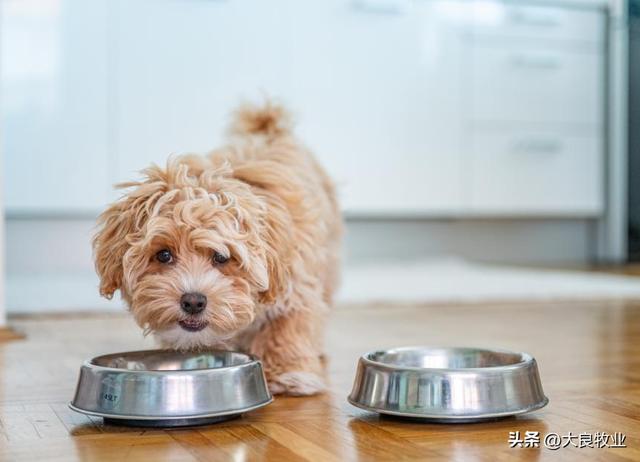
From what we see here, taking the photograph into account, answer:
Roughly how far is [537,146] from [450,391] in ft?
12.8

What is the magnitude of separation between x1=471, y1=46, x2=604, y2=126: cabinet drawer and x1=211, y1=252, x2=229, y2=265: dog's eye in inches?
141

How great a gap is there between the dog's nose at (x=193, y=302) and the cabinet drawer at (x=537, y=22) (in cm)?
369

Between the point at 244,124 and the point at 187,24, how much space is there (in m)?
2.11

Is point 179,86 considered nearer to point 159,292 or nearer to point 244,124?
point 244,124

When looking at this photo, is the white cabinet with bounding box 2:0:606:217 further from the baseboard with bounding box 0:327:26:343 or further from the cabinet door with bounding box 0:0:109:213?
the baseboard with bounding box 0:327:26:343

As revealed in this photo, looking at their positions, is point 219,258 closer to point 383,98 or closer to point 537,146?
point 383,98

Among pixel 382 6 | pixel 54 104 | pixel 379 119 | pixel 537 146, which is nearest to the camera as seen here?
pixel 54 104

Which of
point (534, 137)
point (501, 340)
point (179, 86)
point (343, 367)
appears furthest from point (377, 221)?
point (343, 367)

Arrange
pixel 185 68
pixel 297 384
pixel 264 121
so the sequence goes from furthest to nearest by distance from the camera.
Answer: pixel 185 68 → pixel 264 121 → pixel 297 384

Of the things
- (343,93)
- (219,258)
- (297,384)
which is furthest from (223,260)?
(343,93)

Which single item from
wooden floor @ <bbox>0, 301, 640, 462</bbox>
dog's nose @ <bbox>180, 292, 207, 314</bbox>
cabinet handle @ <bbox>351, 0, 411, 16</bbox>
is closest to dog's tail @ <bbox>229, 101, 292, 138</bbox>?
wooden floor @ <bbox>0, 301, 640, 462</bbox>

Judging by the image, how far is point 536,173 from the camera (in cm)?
517

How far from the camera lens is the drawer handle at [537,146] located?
5.11 m

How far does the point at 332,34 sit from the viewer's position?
4617mm
